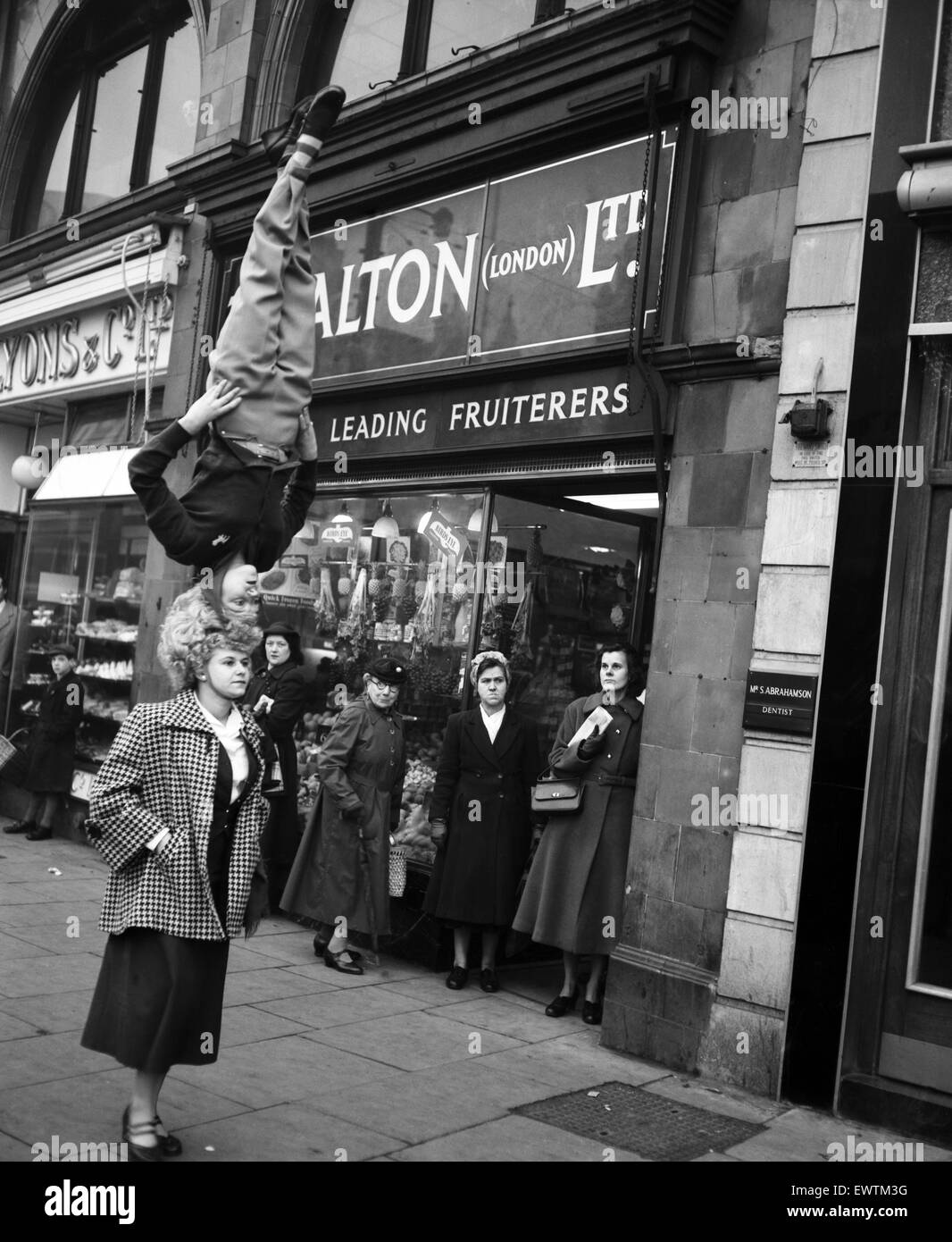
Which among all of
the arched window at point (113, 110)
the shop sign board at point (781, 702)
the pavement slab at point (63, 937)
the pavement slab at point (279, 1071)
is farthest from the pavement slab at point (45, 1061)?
the arched window at point (113, 110)

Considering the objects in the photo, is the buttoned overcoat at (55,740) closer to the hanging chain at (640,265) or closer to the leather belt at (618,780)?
the leather belt at (618,780)

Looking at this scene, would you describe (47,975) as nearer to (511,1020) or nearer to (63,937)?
(63,937)

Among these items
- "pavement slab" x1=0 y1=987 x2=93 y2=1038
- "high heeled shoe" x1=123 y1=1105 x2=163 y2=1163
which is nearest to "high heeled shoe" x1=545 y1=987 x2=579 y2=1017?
"pavement slab" x1=0 y1=987 x2=93 y2=1038

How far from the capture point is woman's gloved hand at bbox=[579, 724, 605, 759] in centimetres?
754

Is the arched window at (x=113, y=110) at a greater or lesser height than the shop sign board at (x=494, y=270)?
greater

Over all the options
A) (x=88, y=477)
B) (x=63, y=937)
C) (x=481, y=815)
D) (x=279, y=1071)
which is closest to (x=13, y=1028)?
(x=279, y=1071)

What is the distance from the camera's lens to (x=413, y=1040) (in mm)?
6586

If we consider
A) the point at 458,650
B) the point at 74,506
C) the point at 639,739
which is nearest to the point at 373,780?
the point at 458,650

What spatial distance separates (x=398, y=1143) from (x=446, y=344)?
18.5 ft

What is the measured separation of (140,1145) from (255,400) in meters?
2.75

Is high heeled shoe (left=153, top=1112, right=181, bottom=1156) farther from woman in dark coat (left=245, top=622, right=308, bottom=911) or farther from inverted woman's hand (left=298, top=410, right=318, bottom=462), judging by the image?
woman in dark coat (left=245, top=622, right=308, bottom=911)

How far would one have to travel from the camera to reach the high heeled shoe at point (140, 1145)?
179 inches

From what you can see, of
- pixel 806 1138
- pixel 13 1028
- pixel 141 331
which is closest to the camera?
pixel 806 1138

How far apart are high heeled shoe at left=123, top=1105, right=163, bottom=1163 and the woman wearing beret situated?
3.35 metres
